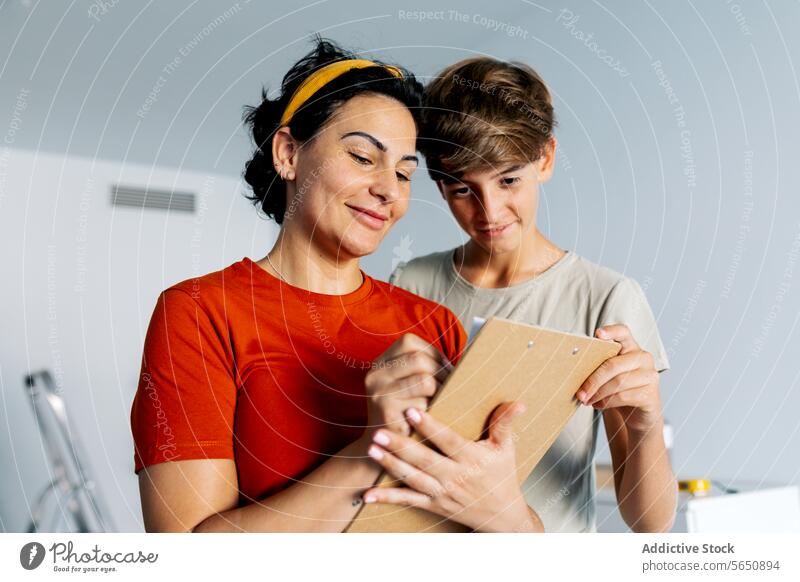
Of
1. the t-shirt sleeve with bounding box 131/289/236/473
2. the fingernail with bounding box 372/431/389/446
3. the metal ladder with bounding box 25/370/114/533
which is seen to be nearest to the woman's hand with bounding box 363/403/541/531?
the fingernail with bounding box 372/431/389/446

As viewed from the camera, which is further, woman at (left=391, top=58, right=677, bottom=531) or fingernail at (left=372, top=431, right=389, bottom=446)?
woman at (left=391, top=58, right=677, bottom=531)

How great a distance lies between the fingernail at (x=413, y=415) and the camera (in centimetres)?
48

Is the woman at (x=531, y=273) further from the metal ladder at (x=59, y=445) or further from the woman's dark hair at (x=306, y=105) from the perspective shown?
the metal ladder at (x=59, y=445)

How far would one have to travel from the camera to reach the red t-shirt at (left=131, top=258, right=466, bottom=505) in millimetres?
536

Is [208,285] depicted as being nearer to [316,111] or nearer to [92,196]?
[316,111]

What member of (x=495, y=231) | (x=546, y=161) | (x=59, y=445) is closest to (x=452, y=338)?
(x=495, y=231)

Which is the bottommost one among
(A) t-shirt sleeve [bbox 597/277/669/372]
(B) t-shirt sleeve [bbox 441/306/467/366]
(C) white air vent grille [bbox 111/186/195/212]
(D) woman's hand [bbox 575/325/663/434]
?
(D) woman's hand [bbox 575/325/663/434]

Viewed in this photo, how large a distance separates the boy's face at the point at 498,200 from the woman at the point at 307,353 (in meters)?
0.12

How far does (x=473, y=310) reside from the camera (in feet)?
2.62

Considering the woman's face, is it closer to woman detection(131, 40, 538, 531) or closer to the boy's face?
woman detection(131, 40, 538, 531)

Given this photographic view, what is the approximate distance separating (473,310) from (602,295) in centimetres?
14

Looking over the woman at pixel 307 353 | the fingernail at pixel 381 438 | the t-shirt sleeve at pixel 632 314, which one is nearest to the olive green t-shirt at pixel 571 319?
the t-shirt sleeve at pixel 632 314

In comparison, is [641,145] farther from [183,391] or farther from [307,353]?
[183,391]

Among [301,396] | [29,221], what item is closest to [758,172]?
[301,396]
